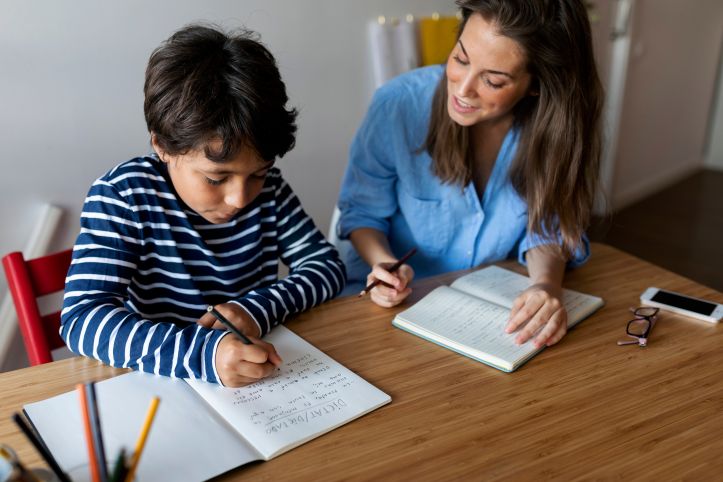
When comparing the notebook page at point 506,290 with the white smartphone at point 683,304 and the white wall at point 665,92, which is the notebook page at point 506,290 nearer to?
the white smartphone at point 683,304

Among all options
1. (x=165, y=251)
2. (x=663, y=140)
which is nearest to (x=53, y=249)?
(x=165, y=251)

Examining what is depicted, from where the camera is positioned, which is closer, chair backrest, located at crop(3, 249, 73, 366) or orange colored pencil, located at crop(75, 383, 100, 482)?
orange colored pencil, located at crop(75, 383, 100, 482)

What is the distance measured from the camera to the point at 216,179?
1072 mm

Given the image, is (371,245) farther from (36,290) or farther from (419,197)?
(36,290)

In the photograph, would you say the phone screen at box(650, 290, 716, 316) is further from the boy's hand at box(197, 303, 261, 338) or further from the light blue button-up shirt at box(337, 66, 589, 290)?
the boy's hand at box(197, 303, 261, 338)

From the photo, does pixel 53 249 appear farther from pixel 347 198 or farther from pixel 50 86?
pixel 347 198

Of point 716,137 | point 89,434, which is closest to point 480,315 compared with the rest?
point 89,434

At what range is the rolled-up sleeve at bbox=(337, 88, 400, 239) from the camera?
1.56 m

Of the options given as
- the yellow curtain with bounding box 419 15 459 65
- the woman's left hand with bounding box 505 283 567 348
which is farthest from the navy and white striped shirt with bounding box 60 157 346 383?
the yellow curtain with bounding box 419 15 459 65

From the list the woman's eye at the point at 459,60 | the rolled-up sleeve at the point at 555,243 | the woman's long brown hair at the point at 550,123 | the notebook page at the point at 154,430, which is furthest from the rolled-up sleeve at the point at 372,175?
the notebook page at the point at 154,430

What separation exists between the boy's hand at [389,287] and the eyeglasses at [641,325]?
1.28 ft

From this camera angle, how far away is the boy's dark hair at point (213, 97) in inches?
40.5

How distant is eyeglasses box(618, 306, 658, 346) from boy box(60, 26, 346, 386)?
0.55 meters

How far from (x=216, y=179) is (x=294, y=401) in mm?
380
